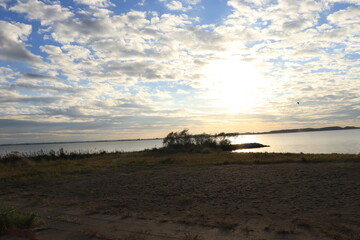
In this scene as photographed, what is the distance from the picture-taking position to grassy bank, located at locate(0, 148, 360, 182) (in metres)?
19.9

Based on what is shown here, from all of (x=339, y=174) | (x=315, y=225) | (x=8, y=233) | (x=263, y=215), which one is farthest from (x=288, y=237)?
(x=339, y=174)

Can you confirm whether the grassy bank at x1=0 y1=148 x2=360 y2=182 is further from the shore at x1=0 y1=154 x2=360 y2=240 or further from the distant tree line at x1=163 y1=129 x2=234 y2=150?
the distant tree line at x1=163 y1=129 x2=234 y2=150

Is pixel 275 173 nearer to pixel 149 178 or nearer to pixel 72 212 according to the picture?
pixel 149 178

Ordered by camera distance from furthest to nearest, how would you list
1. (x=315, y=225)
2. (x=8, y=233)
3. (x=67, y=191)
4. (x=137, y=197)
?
(x=67, y=191)
(x=137, y=197)
(x=315, y=225)
(x=8, y=233)

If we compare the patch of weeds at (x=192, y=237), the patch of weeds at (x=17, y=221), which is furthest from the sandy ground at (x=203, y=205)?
the patch of weeds at (x=17, y=221)

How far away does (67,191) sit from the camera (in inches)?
513

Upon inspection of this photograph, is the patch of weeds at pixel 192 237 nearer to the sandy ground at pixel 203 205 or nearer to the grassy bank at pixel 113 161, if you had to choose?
the sandy ground at pixel 203 205

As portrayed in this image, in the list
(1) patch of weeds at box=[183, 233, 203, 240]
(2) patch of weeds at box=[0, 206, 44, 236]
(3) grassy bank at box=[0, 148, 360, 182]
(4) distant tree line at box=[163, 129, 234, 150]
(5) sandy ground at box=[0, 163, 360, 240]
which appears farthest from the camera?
(4) distant tree line at box=[163, 129, 234, 150]

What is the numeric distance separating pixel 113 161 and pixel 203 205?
20.8 metres

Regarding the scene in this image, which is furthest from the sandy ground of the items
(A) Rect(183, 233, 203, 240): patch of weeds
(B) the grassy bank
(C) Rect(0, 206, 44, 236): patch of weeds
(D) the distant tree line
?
(D) the distant tree line

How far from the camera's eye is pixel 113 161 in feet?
95.3

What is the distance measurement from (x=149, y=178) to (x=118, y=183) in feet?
6.16

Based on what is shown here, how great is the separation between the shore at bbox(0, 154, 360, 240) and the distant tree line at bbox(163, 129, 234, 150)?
Answer: 3571 centimetres

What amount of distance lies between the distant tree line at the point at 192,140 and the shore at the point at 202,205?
3571 cm
